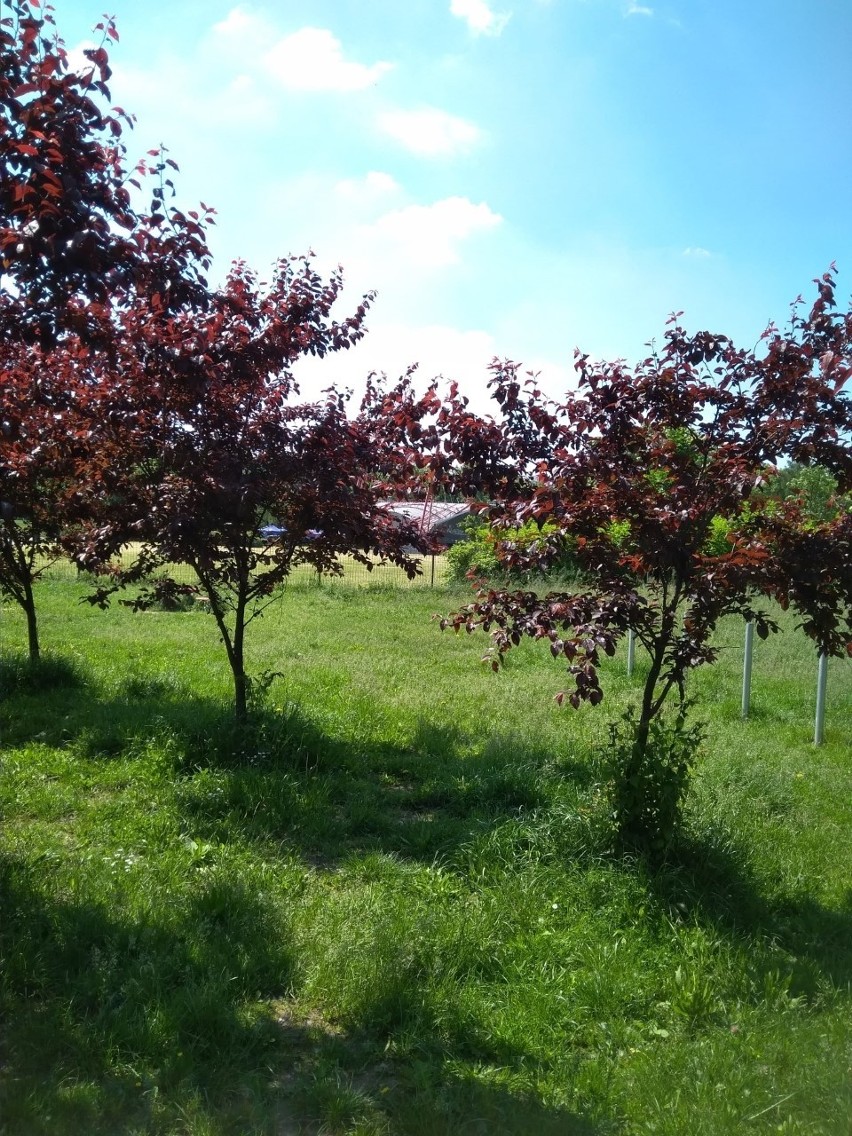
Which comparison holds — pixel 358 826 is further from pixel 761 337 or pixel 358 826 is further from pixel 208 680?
pixel 208 680

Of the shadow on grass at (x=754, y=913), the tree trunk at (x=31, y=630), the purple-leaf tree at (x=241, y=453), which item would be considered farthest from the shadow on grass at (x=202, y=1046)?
the tree trunk at (x=31, y=630)

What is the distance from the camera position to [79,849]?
15.3ft

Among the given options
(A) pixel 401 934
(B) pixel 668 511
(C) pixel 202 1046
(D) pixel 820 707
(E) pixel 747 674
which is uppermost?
(B) pixel 668 511

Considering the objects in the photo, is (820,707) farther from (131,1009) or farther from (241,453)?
(131,1009)

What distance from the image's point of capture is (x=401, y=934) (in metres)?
3.81

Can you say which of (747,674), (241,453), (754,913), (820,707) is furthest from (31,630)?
(820,707)

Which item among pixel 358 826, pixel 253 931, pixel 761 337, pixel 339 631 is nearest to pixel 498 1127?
pixel 253 931

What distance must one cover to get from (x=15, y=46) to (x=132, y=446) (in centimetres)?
310

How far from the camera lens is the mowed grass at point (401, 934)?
2861 millimetres

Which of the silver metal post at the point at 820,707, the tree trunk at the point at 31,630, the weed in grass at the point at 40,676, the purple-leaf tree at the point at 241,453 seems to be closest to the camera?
the purple-leaf tree at the point at 241,453

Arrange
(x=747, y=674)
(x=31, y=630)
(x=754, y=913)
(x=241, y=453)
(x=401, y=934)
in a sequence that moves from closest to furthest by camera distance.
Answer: (x=401, y=934) → (x=754, y=913) → (x=241, y=453) → (x=747, y=674) → (x=31, y=630)

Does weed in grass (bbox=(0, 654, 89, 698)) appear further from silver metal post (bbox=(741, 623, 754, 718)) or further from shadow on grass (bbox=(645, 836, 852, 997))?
silver metal post (bbox=(741, 623, 754, 718))

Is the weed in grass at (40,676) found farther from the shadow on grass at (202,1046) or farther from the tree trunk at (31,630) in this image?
the shadow on grass at (202,1046)

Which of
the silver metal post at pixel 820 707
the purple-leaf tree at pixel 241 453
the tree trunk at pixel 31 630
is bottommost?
the silver metal post at pixel 820 707
